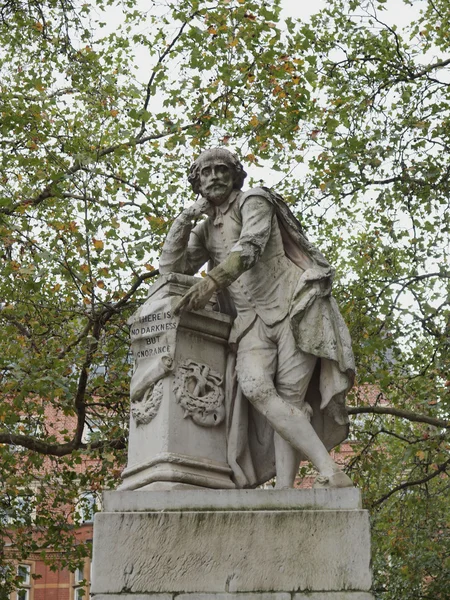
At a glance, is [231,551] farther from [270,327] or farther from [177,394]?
[270,327]

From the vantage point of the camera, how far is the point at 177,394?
22.8ft

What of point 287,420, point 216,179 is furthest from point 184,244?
point 287,420

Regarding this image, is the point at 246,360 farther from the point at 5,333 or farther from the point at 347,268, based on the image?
the point at 347,268

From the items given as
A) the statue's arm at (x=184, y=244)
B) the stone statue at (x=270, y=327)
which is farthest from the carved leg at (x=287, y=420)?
the statue's arm at (x=184, y=244)

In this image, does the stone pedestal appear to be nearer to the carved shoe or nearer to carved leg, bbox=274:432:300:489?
the carved shoe

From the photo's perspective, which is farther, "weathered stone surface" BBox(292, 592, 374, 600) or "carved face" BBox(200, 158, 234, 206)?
→ "carved face" BBox(200, 158, 234, 206)

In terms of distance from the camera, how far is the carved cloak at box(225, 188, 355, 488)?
701 cm

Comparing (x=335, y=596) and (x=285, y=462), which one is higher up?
(x=285, y=462)

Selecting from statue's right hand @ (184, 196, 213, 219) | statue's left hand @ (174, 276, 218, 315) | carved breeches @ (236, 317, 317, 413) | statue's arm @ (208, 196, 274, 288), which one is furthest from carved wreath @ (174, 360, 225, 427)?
statue's right hand @ (184, 196, 213, 219)

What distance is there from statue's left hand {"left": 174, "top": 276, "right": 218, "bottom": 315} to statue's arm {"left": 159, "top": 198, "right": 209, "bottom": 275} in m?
0.55

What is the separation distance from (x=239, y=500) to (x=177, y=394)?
82 centimetres

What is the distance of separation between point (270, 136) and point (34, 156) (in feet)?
10.8

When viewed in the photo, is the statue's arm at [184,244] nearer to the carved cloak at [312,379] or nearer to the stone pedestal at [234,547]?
the carved cloak at [312,379]

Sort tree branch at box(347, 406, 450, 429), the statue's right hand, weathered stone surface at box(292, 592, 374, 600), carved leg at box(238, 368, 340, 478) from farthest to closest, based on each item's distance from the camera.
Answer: tree branch at box(347, 406, 450, 429)
the statue's right hand
carved leg at box(238, 368, 340, 478)
weathered stone surface at box(292, 592, 374, 600)
